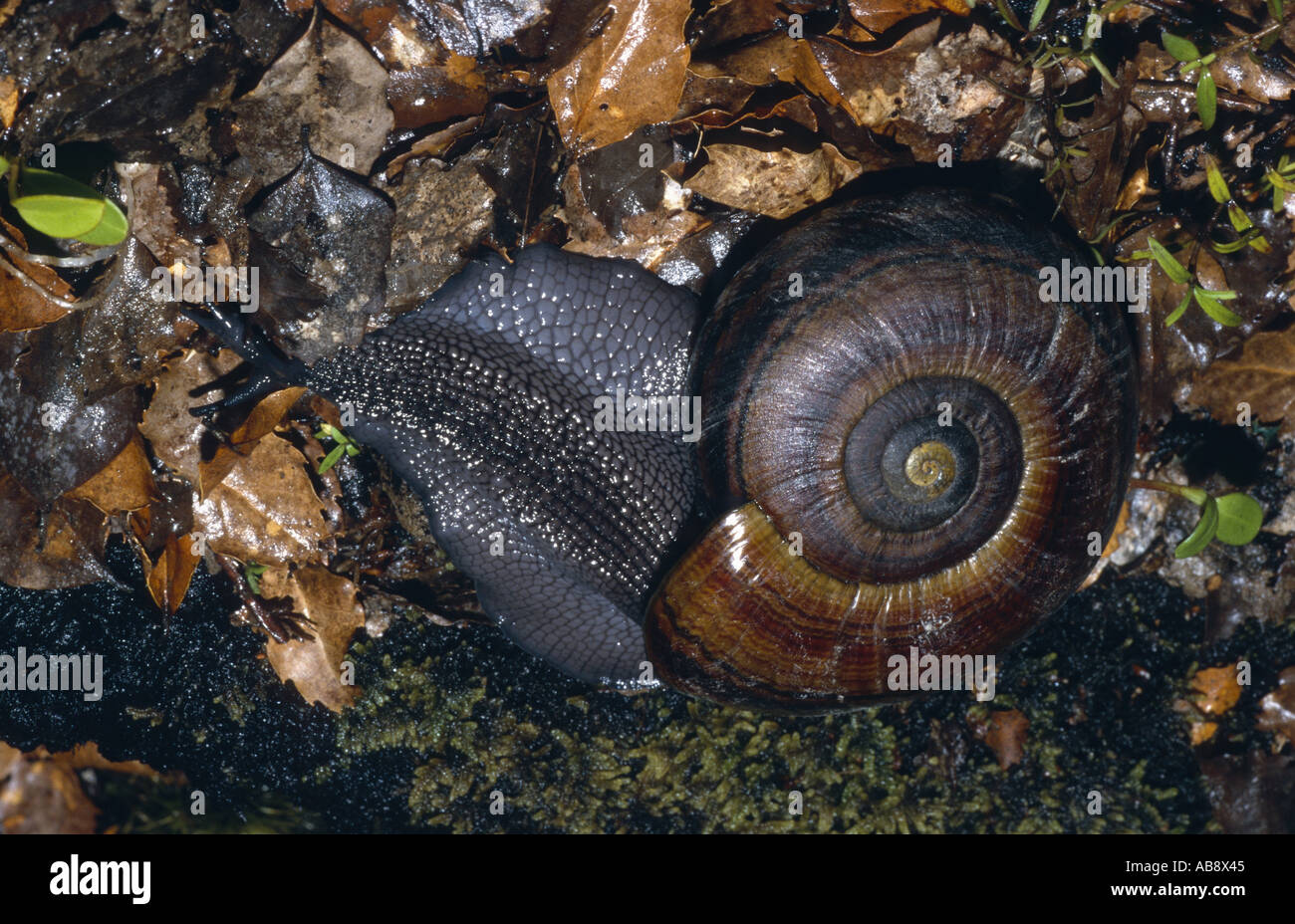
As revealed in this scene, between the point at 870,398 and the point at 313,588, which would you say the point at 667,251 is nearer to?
the point at 870,398

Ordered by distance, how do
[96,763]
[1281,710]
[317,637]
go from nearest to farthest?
[317,637] < [1281,710] < [96,763]

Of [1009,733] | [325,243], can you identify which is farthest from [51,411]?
[1009,733]

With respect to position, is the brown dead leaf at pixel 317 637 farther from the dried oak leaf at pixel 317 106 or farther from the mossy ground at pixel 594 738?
the dried oak leaf at pixel 317 106

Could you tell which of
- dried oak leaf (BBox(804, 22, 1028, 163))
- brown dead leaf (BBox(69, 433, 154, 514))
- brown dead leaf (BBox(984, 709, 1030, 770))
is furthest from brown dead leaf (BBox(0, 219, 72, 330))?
brown dead leaf (BBox(984, 709, 1030, 770))

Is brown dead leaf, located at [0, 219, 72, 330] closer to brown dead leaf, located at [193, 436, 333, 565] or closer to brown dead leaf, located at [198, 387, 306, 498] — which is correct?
brown dead leaf, located at [198, 387, 306, 498]

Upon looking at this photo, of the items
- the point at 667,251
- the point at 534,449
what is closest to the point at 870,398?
the point at 667,251

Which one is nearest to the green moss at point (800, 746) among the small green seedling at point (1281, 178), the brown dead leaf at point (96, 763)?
the brown dead leaf at point (96, 763)

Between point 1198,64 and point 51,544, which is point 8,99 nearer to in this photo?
point 51,544
